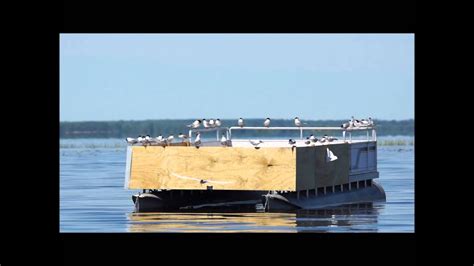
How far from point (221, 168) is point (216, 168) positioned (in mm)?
170

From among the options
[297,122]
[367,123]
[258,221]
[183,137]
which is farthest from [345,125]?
[258,221]

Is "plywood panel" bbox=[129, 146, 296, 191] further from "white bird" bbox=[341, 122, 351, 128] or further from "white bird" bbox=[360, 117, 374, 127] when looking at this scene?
"white bird" bbox=[360, 117, 374, 127]

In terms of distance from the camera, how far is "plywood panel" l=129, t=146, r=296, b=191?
47875mm

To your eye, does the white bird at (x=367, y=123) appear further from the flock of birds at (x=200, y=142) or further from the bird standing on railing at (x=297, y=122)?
the bird standing on railing at (x=297, y=122)

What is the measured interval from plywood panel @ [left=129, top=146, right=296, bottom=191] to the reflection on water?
2.96 feet

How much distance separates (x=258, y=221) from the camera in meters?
45.7

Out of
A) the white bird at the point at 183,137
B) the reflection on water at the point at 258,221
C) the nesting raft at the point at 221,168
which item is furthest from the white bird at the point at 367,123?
the nesting raft at the point at 221,168

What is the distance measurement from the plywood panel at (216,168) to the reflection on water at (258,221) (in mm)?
901

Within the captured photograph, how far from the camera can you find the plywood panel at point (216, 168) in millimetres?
47875
